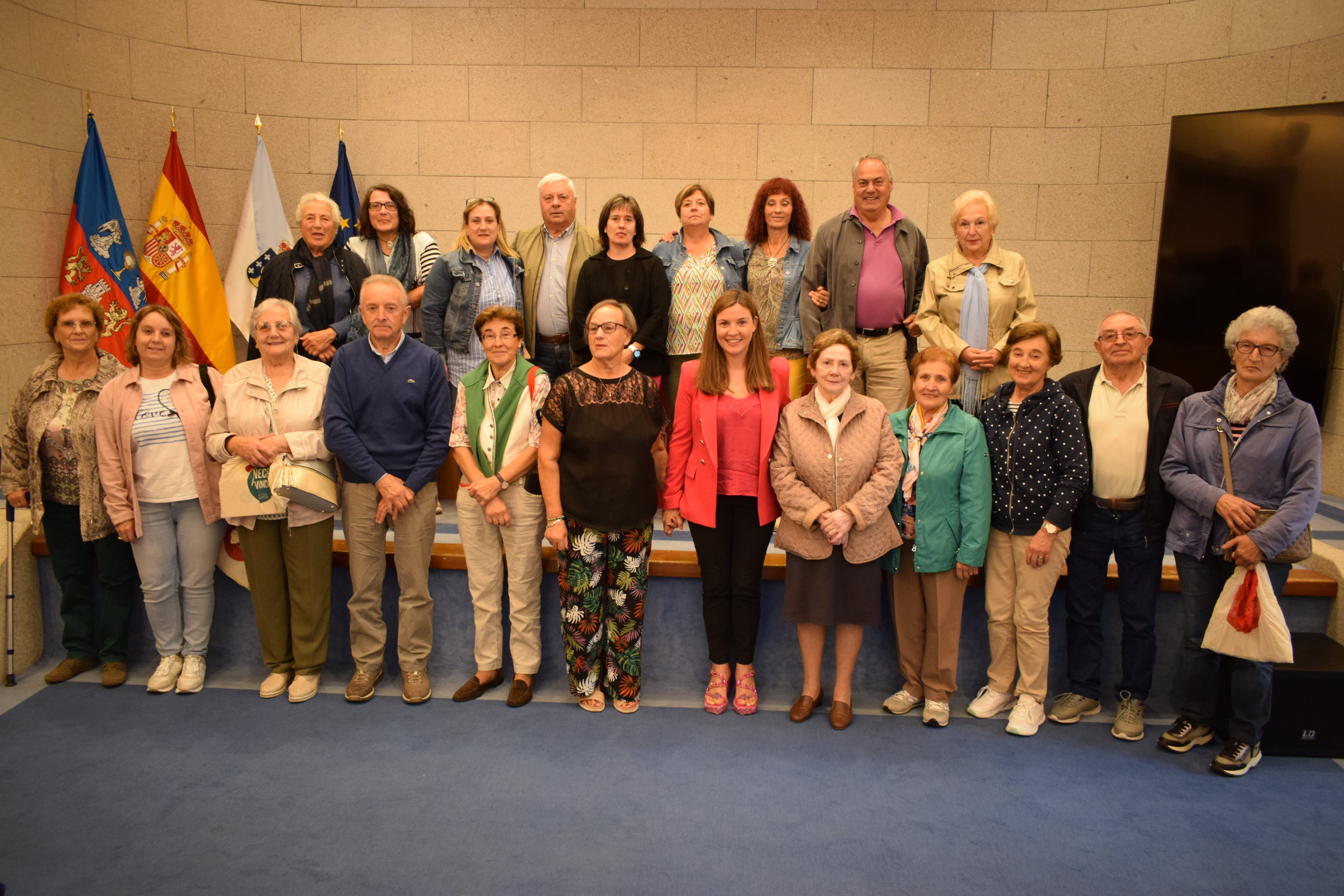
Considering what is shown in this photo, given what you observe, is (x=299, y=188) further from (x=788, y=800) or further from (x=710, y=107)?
(x=788, y=800)

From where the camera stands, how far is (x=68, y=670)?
3.63 m

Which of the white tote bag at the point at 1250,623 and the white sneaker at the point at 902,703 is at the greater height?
the white tote bag at the point at 1250,623

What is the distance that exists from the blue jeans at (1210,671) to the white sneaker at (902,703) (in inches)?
38.6

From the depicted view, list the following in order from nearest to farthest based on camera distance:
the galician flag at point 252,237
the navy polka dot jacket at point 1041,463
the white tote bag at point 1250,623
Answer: the white tote bag at point 1250,623 → the navy polka dot jacket at point 1041,463 → the galician flag at point 252,237

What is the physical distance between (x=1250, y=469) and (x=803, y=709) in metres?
1.82

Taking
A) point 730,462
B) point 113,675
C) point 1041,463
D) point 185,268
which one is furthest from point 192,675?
point 1041,463

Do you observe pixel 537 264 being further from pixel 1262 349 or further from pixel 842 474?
pixel 1262 349

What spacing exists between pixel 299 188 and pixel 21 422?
115 inches

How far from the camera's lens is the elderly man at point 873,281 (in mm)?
3748

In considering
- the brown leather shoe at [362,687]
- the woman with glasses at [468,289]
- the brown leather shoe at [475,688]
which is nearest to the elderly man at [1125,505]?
the brown leather shoe at [475,688]

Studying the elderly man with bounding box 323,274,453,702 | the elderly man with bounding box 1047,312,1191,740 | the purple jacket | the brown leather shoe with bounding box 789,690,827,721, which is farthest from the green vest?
the purple jacket

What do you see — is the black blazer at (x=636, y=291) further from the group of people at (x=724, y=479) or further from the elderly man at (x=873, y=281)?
the elderly man at (x=873, y=281)

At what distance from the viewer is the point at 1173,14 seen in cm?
543

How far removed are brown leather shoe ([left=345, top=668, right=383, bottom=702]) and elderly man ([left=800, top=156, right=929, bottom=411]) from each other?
7.97 ft
